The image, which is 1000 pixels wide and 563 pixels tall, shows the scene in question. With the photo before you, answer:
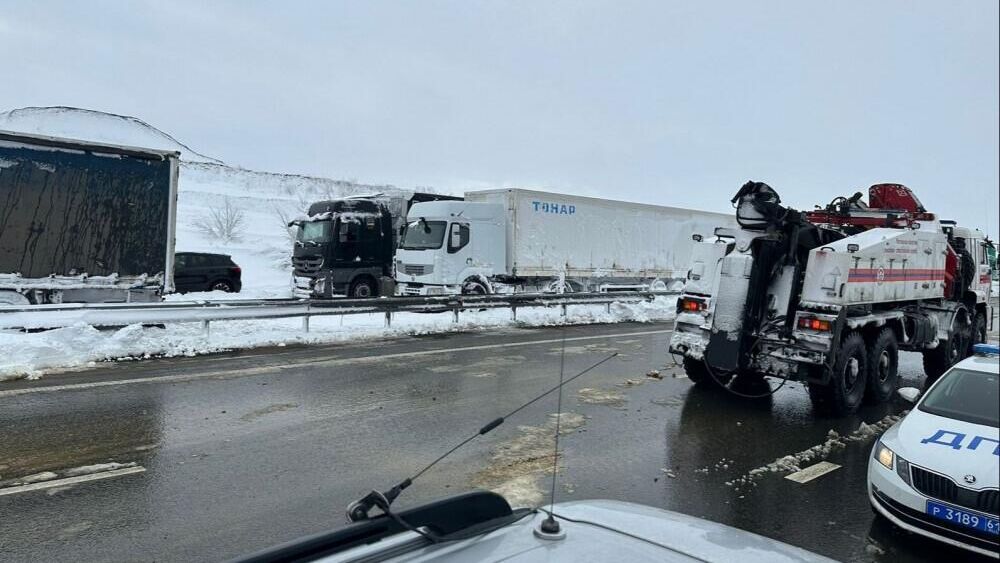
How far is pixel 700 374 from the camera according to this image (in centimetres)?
974

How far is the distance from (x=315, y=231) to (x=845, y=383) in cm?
1739

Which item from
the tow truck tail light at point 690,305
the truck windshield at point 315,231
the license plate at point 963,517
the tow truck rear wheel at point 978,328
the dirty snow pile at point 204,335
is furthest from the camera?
the truck windshield at point 315,231

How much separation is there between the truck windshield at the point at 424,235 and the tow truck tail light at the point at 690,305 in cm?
1154

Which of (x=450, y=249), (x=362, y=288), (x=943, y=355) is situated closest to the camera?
(x=943, y=355)

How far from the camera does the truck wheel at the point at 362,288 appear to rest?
21.9 m

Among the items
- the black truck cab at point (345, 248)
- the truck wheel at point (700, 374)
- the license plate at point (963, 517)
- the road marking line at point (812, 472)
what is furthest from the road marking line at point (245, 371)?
the black truck cab at point (345, 248)

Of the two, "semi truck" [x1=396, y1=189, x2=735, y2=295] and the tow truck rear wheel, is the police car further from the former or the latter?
"semi truck" [x1=396, y1=189, x2=735, y2=295]

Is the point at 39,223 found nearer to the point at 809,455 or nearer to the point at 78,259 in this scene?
the point at 78,259

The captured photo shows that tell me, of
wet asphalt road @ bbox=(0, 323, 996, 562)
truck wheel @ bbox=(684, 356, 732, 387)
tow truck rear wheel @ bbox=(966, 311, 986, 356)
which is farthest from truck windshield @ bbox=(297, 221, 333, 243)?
tow truck rear wheel @ bbox=(966, 311, 986, 356)

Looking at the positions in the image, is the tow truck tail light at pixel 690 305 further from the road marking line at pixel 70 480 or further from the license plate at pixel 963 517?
the road marking line at pixel 70 480

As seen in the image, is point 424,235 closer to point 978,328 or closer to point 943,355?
point 943,355

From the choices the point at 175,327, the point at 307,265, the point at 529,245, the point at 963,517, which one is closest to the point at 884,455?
the point at 963,517

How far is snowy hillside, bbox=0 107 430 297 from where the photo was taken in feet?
50.6

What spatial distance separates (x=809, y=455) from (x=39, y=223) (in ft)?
43.4
